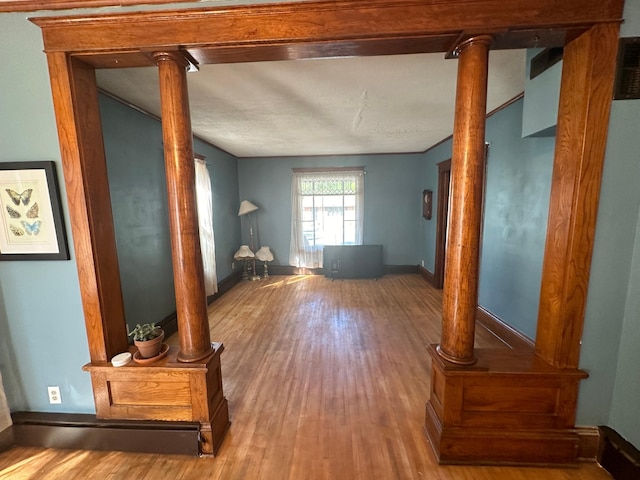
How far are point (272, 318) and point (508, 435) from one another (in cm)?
259

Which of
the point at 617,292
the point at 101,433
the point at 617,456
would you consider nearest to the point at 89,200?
the point at 101,433

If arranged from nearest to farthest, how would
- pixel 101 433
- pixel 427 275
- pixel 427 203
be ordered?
pixel 101 433, pixel 427 203, pixel 427 275

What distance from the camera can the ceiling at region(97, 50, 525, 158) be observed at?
6.13 feet

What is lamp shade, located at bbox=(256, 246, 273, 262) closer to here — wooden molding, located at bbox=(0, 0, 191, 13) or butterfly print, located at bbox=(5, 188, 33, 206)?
butterfly print, located at bbox=(5, 188, 33, 206)

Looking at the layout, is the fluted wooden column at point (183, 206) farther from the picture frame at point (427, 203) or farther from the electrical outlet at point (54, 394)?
the picture frame at point (427, 203)

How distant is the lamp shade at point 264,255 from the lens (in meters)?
5.23

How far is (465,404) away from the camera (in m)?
1.48

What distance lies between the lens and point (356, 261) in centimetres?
521

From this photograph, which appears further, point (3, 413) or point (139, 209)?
point (139, 209)

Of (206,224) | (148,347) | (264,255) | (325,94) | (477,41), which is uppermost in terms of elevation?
(325,94)

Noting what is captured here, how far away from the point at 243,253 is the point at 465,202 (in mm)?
4209

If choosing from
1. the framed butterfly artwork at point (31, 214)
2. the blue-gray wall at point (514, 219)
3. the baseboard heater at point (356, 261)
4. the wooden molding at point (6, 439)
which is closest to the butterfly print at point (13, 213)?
the framed butterfly artwork at point (31, 214)

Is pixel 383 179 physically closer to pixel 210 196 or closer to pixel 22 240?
pixel 210 196

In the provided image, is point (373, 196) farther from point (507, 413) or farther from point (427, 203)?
point (507, 413)
